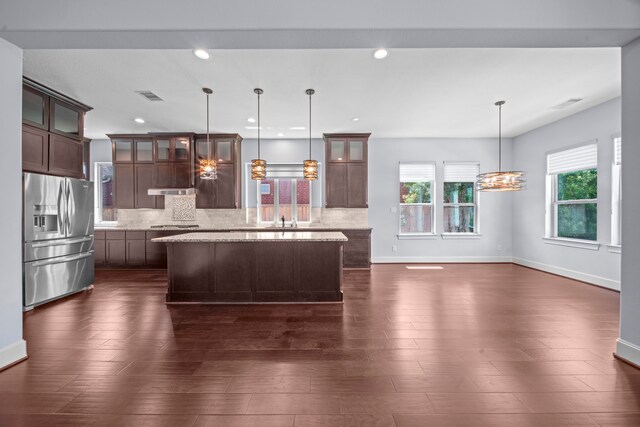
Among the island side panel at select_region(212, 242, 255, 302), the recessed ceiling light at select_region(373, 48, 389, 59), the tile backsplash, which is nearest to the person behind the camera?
the recessed ceiling light at select_region(373, 48, 389, 59)

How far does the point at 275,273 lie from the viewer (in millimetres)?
3857

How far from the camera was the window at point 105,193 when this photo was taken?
22.7 ft

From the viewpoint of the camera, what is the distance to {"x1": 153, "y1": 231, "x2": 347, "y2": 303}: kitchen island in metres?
3.85

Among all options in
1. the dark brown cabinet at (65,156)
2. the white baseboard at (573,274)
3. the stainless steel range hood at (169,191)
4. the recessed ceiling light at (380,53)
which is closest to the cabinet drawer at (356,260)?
the white baseboard at (573,274)

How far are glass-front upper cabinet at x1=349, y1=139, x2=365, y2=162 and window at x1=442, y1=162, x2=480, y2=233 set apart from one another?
210 cm

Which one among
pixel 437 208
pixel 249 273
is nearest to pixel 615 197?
pixel 437 208

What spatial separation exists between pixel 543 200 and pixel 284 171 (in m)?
5.58

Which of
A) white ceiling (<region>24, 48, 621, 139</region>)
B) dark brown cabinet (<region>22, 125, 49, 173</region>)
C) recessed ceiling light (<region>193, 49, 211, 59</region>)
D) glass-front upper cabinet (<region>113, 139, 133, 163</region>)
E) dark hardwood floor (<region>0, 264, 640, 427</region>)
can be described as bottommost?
dark hardwood floor (<region>0, 264, 640, 427</region>)

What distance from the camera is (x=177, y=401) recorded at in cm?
186

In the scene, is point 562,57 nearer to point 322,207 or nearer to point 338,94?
point 338,94

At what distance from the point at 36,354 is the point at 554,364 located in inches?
171

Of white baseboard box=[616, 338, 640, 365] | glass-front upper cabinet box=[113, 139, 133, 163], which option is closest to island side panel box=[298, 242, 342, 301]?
white baseboard box=[616, 338, 640, 365]

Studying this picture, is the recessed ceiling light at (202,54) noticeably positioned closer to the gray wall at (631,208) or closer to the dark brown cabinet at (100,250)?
the gray wall at (631,208)

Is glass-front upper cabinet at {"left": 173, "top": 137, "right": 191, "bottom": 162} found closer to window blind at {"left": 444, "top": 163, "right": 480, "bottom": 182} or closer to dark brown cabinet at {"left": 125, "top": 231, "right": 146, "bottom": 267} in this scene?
dark brown cabinet at {"left": 125, "top": 231, "right": 146, "bottom": 267}
